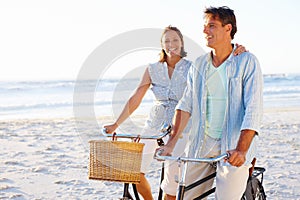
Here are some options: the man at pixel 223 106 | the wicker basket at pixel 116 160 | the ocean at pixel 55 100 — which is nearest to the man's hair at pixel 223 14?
the man at pixel 223 106

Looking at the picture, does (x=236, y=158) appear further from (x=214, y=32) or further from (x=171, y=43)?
(x=171, y=43)

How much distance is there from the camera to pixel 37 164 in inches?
300

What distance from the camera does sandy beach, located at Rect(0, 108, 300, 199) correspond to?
6027mm

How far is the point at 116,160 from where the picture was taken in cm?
309

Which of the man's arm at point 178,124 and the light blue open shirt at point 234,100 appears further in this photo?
the man's arm at point 178,124

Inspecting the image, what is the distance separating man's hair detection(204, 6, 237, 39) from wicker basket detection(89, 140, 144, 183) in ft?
3.03

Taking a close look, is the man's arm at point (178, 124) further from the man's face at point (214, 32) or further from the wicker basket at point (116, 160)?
the man's face at point (214, 32)

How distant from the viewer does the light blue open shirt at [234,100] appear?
2906mm

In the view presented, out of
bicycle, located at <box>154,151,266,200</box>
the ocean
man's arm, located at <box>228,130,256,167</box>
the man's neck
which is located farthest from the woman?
man's arm, located at <box>228,130,256,167</box>

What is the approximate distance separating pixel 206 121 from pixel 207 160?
48 cm

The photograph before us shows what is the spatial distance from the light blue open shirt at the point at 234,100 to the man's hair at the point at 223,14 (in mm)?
216

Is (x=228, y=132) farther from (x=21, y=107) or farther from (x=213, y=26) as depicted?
(x=21, y=107)

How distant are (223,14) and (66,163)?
5247 millimetres

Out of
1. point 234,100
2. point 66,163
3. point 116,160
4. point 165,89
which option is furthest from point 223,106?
point 66,163
